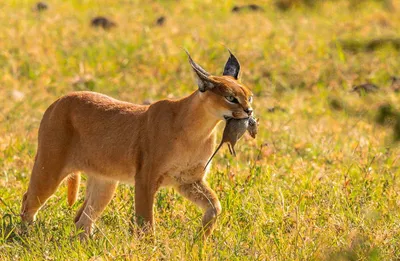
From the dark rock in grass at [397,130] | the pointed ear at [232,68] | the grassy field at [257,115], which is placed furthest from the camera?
the pointed ear at [232,68]

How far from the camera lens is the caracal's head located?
641cm

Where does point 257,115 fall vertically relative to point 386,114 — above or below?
below

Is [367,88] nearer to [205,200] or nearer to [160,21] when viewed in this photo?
[160,21]

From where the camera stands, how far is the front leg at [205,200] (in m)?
6.63

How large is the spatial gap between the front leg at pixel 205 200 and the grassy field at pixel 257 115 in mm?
140

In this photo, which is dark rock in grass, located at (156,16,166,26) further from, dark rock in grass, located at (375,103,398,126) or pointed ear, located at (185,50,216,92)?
dark rock in grass, located at (375,103,398,126)

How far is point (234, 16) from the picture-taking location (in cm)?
1595

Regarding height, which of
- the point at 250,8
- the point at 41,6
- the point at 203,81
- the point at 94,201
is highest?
the point at 203,81

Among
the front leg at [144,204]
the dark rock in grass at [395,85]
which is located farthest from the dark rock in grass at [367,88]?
the front leg at [144,204]

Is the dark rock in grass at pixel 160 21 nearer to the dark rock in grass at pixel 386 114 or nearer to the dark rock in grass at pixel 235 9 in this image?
the dark rock in grass at pixel 235 9

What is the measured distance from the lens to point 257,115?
11023mm

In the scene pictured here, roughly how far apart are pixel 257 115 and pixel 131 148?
419 cm

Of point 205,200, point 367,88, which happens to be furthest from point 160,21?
point 205,200

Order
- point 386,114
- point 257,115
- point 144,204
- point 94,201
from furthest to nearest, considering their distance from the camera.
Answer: point 257,115 → point 94,201 → point 144,204 → point 386,114
